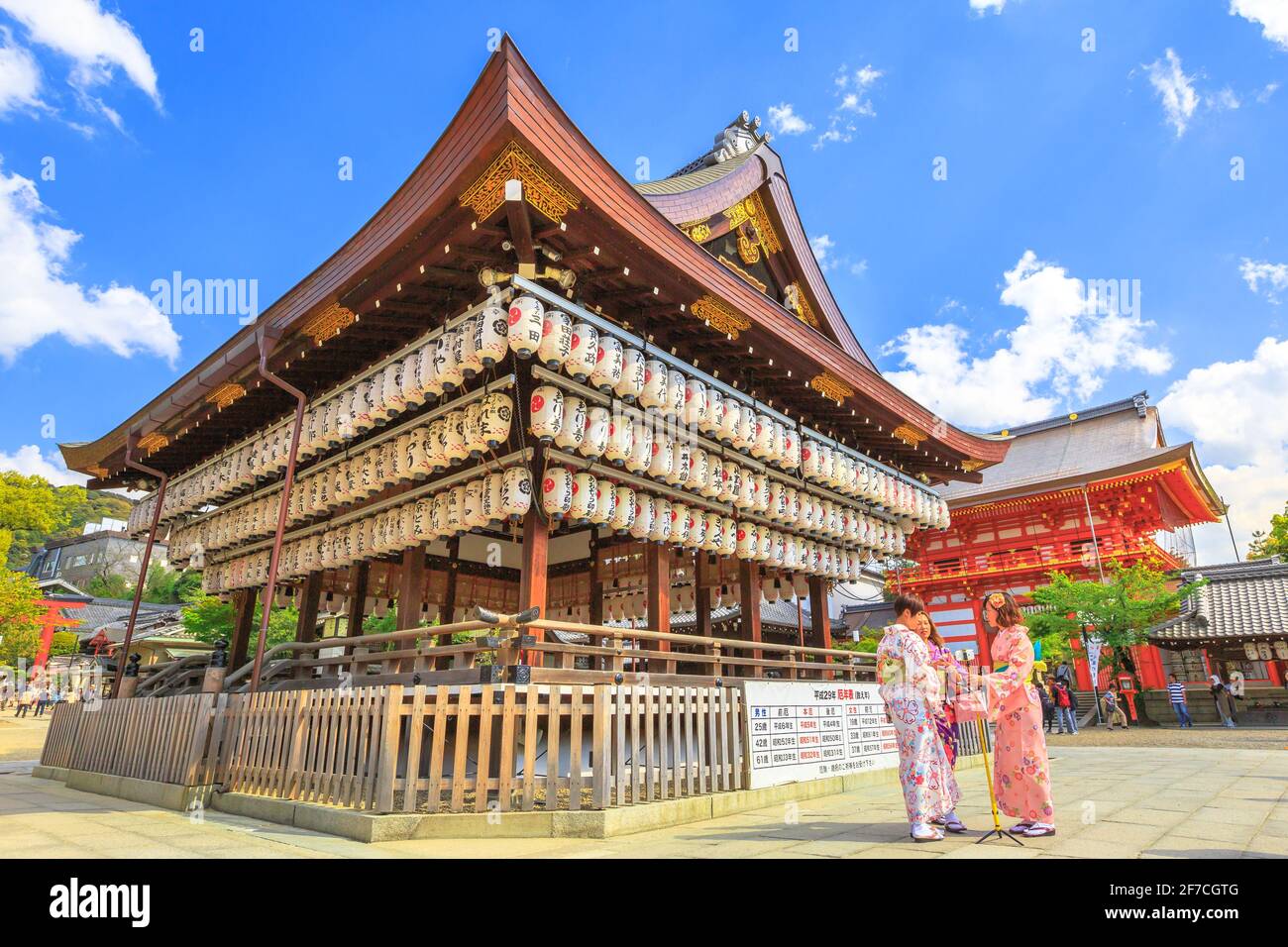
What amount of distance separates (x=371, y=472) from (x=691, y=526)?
15.3 feet

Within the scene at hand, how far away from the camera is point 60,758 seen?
10891 mm

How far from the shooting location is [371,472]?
32.1 feet

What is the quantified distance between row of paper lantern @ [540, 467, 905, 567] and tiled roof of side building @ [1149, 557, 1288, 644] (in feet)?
51.4

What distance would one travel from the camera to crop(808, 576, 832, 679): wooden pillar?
1263cm

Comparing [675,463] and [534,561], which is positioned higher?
[675,463]

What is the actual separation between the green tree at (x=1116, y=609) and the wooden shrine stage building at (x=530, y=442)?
10.7 meters

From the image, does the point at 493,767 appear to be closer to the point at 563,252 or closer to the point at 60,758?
the point at 563,252

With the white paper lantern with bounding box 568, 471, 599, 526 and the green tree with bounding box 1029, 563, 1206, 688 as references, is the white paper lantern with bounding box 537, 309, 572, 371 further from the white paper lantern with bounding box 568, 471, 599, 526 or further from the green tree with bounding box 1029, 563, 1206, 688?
the green tree with bounding box 1029, 563, 1206, 688

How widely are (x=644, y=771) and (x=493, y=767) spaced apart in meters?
1.60

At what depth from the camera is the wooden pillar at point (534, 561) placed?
24.8 ft

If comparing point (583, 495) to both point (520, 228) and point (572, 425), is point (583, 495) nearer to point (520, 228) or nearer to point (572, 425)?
point (572, 425)

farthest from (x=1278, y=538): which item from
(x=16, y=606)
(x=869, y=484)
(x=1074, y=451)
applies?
(x=16, y=606)

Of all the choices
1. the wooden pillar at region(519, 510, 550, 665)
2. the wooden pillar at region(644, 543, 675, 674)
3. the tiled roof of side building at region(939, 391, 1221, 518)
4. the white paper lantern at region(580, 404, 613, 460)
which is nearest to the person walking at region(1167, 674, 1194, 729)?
the tiled roof of side building at region(939, 391, 1221, 518)

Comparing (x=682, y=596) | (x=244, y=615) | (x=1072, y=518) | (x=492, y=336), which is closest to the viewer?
(x=492, y=336)
